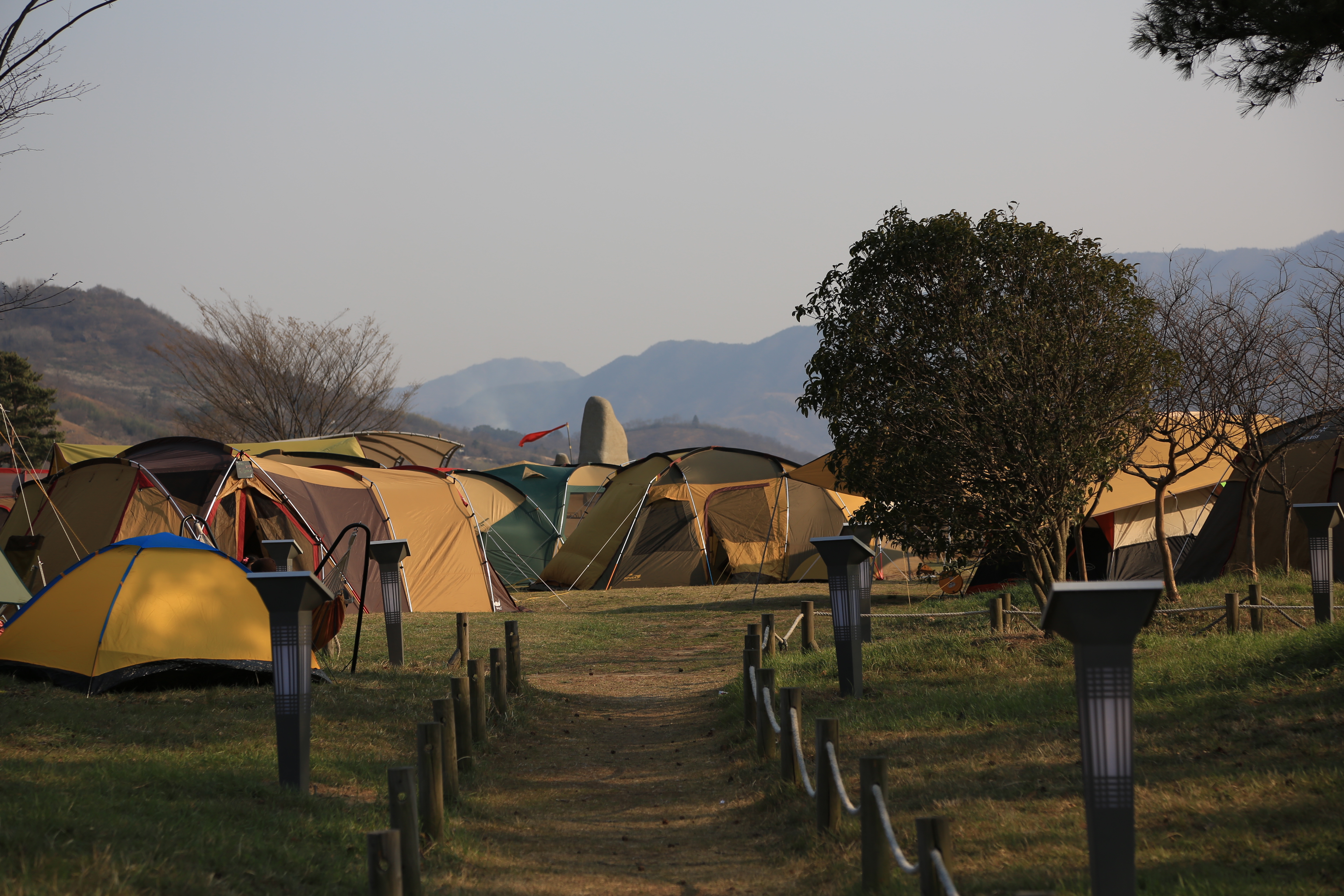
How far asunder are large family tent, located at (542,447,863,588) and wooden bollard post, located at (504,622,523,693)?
11.8 meters

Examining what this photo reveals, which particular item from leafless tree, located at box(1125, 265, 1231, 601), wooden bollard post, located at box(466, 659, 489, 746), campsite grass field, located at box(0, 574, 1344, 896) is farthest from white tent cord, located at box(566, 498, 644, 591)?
wooden bollard post, located at box(466, 659, 489, 746)

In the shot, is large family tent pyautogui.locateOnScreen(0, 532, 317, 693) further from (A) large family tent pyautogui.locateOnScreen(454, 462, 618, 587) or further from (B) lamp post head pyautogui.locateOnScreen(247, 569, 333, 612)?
(A) large family tent pyautogui.locateOnScreen(454, 462, 618, 587)

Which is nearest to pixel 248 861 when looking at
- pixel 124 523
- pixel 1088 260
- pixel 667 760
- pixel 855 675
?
pixel 667 760

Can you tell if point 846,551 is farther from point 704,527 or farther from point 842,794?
point 704,527

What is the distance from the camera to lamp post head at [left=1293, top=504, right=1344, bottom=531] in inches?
422

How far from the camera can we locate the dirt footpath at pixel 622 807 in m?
5.33

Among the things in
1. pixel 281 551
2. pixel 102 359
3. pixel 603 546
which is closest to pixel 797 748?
pixel 281 551

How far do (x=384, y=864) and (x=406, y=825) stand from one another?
0.40 meters

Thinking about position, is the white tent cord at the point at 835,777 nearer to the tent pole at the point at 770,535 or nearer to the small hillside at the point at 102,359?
the tent pole at the point at 770,535

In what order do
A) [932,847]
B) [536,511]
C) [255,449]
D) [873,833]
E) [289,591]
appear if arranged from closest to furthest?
[932,847], [873,833], [289,591], [255,449], [536,511]

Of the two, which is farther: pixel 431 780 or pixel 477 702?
pixel 477 702

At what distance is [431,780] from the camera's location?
5.50 m

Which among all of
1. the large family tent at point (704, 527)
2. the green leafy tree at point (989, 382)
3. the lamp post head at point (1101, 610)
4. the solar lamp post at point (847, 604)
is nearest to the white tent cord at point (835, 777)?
the lamp post head at point (1101, 610)

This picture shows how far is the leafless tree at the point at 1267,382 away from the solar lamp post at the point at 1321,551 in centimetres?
268
